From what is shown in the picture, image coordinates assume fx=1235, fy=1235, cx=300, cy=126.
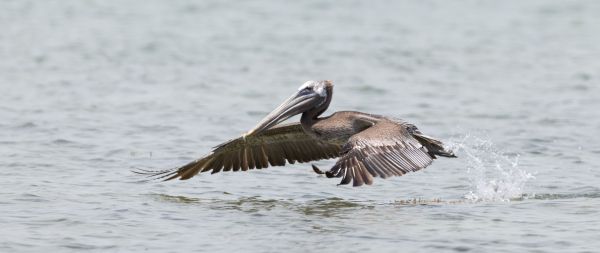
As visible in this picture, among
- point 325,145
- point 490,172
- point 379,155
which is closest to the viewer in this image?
point 379,155

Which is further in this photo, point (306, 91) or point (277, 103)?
point (277, 103)

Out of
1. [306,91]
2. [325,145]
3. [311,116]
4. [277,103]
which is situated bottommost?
[325,145]

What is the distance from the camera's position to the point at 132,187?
10.6m

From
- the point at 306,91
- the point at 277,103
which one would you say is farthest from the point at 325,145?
the point at 277,103

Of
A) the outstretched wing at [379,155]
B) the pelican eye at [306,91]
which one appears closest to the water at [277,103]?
the outstretched wing at [379,155]

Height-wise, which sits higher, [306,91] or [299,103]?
[306,91]

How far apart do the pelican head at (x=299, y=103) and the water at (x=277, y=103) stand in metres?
0.65

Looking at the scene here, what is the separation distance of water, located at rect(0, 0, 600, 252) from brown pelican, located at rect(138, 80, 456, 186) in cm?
24

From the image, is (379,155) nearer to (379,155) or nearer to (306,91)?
(379,155)

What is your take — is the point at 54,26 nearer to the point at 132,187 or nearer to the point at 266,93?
the point at 266,93

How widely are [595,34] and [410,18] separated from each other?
3.78 meters

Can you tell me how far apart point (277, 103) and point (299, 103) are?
5.89 metres

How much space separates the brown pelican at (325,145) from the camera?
30.1ft

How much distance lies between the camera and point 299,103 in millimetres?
10445
